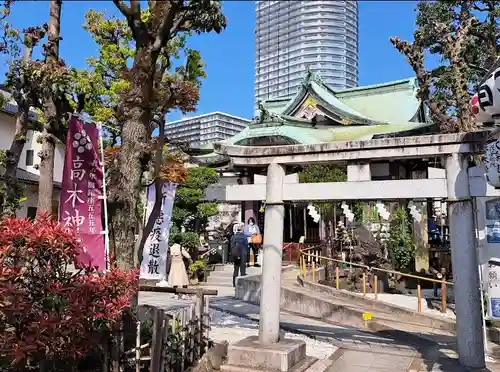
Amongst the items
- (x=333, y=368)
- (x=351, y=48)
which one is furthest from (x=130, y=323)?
(x=351, y=48)

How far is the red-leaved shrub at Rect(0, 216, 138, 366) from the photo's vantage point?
4133 mm

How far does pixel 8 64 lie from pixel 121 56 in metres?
8.68

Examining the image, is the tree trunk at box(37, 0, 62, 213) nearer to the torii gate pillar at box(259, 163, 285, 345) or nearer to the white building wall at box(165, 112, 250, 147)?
the torii gate pillar at box(259, 163, 285, 345)

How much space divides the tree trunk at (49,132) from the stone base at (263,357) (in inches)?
148

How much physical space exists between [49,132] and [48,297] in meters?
4.16

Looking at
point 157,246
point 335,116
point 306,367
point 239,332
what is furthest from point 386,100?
point 306,367

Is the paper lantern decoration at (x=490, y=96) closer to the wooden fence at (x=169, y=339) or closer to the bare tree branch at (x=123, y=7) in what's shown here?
the bare tree branch at (x=123, y=7)

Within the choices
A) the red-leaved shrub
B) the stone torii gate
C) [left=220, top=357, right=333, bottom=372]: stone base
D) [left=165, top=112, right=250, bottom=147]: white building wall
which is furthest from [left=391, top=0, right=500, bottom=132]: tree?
[left=165, top=112, right=250, bottom=147]: white building wall

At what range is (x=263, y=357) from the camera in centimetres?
697

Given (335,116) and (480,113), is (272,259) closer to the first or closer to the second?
(480,113)

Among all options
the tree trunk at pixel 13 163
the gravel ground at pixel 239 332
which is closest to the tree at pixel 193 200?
the gravel ground at pixel 239 332

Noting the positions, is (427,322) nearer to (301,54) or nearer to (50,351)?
(50,351)

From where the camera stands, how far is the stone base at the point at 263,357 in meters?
6.87

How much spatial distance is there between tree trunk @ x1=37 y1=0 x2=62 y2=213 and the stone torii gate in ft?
9.34
